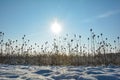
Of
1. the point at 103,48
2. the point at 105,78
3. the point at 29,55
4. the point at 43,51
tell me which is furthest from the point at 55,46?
the point at 105,78

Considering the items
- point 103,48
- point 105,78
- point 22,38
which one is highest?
point 22,38

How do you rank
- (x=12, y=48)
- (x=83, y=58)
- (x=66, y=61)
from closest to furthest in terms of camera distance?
1. (x=66, y=61)
2. (x=83, y=58)
3. (x=12, y=48)

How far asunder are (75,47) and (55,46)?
1.33 metres

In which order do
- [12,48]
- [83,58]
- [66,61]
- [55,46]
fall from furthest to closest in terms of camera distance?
[12,48], [55,46], [83,58], [66,61]

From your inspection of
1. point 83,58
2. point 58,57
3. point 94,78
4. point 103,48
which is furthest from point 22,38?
point 94,78

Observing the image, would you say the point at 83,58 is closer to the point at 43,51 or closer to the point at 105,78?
the point at 43,51

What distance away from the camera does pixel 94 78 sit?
382cm

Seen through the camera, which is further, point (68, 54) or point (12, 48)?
point (12, 48)

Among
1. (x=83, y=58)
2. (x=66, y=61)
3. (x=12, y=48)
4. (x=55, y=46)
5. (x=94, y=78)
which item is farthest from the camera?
(x=12, y=48)

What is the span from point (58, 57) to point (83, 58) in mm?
1659

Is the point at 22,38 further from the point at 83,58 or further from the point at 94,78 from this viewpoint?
the point at 94,78

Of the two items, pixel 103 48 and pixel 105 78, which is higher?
pixel 103 48

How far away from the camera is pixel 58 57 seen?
11.3 metres

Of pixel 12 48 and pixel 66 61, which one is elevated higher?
pixel 12 48
